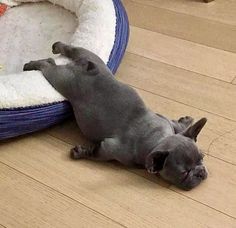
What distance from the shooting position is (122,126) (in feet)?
4.07

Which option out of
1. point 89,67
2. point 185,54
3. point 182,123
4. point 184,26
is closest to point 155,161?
point 182,123

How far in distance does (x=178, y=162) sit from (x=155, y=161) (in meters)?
0.05

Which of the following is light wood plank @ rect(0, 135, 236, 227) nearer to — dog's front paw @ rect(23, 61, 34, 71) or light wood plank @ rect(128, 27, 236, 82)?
dog's front paw @ rect(23, 61, 34, 71)

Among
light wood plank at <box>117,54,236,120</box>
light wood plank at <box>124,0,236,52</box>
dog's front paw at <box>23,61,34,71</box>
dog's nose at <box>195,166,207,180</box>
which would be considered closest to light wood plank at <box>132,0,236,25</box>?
light wood plank at <box>124,0,236,52</box>

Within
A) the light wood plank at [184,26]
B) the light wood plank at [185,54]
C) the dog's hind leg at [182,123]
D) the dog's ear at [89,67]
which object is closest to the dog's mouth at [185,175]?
the dog's hind leg at [182,123]

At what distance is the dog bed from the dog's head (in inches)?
13.2

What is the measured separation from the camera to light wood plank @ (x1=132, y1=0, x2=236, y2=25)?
192 cm

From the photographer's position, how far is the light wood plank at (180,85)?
A: 1.46 m

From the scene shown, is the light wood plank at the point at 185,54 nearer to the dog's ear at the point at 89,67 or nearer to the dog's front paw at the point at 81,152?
the dog's ear at the point at 89,67

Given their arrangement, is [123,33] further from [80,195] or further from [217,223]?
[217,223]

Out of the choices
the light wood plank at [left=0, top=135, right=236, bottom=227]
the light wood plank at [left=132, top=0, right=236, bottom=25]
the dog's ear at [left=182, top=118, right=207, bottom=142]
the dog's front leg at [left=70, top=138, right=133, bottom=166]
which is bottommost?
the light wood plank at [left=0, top=135, right=236, bottom=227]

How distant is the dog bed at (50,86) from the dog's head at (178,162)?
0.33m

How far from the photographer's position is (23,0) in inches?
72.1

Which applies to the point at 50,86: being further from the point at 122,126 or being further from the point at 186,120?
the point at 186,120
